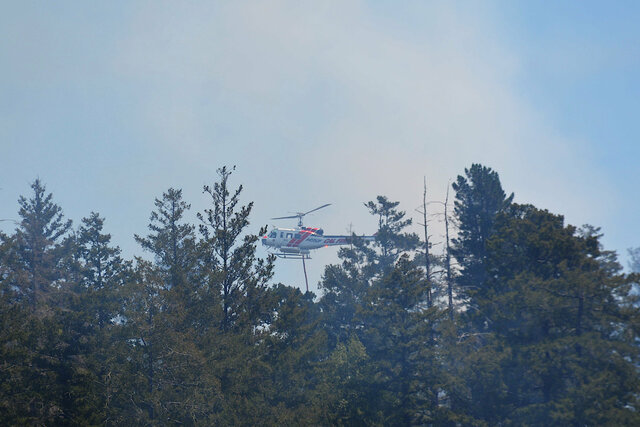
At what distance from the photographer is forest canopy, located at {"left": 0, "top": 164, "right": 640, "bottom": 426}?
82.3 ft

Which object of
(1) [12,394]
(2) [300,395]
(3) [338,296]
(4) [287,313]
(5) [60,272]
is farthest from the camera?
(3) [338,296]

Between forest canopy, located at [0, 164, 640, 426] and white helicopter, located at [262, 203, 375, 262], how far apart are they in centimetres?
3037

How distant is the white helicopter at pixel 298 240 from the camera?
70375 millimetres

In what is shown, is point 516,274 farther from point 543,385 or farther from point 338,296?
point 338,296

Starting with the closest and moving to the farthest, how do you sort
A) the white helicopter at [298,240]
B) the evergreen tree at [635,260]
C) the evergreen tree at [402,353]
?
the evergreen tree at [402,353]
the white helicopter at [298,240]
the evergreen tree at [635,260]

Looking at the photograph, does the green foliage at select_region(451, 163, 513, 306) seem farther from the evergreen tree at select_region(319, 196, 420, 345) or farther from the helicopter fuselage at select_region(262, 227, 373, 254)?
the helicopter fuselage at select_region(262, 227, 373, 254)

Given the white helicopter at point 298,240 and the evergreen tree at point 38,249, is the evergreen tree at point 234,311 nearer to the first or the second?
the evergreen tree at point 38,249

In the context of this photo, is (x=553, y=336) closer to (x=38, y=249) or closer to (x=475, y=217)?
(x=475, y=217)

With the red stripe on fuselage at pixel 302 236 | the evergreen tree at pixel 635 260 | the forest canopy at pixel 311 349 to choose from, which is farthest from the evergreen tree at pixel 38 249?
the evergreen tree at pixel 635 260

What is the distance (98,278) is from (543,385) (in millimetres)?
33421

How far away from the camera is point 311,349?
1448 inches

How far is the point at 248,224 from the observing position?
33.7 metres

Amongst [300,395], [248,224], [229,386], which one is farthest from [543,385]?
[248,224]

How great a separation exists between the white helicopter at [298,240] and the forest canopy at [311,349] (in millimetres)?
30366
